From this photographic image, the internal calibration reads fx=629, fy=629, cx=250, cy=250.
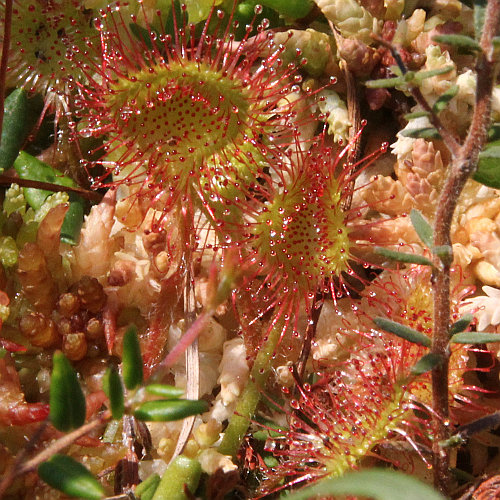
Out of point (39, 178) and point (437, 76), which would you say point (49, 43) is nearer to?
point (39, 178)

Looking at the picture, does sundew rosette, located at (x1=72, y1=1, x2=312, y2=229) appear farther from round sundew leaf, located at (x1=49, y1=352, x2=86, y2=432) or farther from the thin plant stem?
round sundew leaf, located at (x1=49, y1=352, x2=86, y2=432)

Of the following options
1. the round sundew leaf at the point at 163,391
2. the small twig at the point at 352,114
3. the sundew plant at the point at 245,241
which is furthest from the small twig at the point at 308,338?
the round sundew leaf at the point at 163,391

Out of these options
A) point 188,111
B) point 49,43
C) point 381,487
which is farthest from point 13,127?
point 381,487

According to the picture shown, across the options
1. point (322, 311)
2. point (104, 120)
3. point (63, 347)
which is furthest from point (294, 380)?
point (104, 120)

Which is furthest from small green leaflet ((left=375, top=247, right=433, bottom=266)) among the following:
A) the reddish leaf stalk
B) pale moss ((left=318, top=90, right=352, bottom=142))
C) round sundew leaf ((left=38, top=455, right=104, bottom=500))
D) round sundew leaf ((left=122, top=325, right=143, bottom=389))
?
pale moss ((left=318, top=90, right=352, bottom=142))

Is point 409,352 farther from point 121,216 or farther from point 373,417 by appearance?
point 121,216

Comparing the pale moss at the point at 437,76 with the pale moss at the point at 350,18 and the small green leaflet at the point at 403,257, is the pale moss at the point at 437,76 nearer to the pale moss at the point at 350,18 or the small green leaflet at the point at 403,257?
the pale moss at the point at 350,18

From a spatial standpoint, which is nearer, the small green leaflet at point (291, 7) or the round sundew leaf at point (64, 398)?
the round sundew leaf at point (64, 398)
